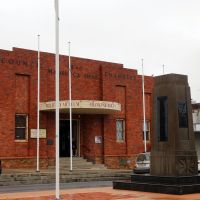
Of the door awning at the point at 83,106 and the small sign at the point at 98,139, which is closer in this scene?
the door awning at the point at 83,106

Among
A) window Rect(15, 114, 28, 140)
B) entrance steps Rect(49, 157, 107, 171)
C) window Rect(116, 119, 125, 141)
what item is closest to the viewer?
window Rect(15, 114, 28, 140)

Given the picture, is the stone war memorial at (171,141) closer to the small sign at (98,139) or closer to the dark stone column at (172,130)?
the dark stone column at (172,130)

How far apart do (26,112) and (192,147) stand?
1745 centimetres

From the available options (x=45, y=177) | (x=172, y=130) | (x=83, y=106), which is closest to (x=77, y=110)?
(x=83, y=106)

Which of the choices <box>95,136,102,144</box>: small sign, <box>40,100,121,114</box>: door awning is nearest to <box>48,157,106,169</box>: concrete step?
<box>95,136,102,144</box>: small sign

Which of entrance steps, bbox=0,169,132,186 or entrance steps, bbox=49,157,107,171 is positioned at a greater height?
entrance steps, bbox=49,157,107,171

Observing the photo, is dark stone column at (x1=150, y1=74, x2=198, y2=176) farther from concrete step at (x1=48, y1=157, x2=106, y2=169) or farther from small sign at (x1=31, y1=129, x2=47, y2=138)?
concrete step at (x1=48, y1=157, x2=106, y2=169)

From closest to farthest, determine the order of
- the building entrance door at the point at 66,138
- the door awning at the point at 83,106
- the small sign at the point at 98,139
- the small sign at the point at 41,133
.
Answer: the door awning at the point at 83,106, the small sign at the point at 41,133, the building entrance door at the point at 66,138, the small sign at the point at 98,139

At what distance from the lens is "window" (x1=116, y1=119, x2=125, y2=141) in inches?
1550

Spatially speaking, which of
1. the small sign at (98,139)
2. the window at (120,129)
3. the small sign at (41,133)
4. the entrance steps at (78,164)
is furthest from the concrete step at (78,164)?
the window at (120,129)

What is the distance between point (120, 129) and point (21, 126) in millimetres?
9387

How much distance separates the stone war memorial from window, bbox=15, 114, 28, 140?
15.0 meters

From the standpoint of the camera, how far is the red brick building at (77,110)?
3284 cm

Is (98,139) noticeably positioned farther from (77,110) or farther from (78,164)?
(77,110)
